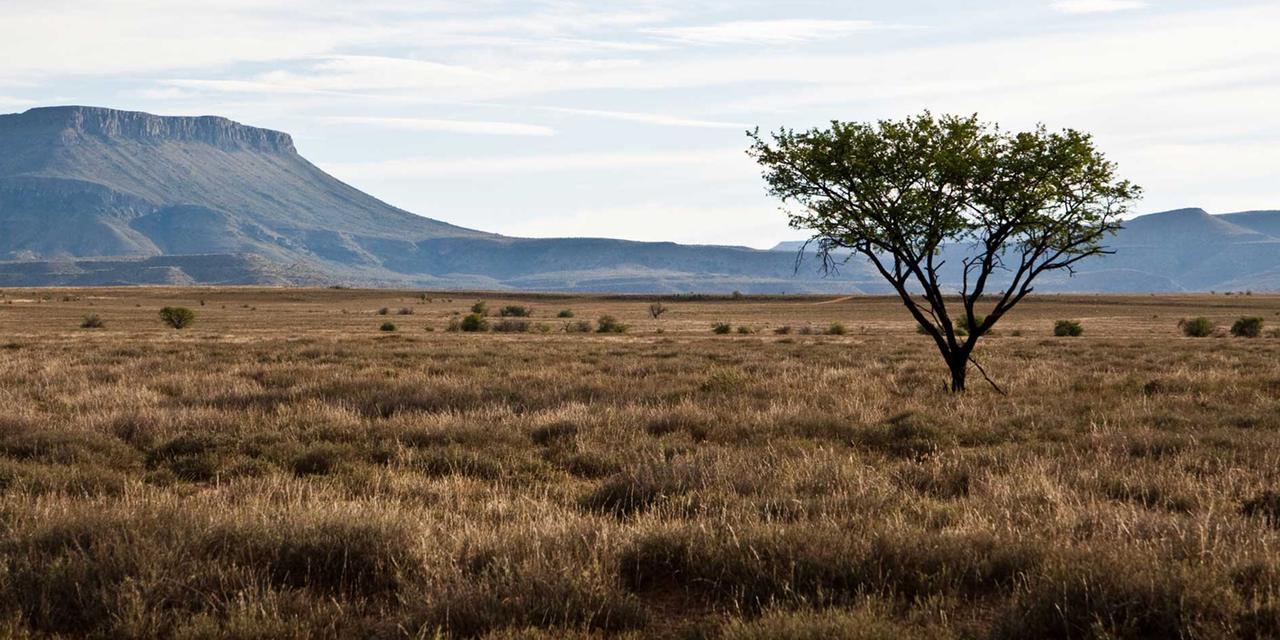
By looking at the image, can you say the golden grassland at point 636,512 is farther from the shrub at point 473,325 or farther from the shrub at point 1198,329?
the shrub at point 473,325

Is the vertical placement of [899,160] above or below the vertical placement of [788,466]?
above

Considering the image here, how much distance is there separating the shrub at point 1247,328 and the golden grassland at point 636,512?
39408 millimetres

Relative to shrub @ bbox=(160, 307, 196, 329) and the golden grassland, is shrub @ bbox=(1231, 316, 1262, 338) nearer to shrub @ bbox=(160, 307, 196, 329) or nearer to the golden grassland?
the golden grassland

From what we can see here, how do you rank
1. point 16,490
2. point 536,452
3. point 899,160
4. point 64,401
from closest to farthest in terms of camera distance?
point 16,490
point 536,452
point 64,401
point 899,160

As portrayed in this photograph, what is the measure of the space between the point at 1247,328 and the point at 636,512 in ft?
183

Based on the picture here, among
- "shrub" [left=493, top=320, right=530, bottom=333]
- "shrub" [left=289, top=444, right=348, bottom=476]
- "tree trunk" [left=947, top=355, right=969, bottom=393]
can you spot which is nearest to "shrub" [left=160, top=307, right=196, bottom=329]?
"shrub" [left=493, top=320, right=530, bottom=333]

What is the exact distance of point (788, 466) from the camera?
34.8 feet

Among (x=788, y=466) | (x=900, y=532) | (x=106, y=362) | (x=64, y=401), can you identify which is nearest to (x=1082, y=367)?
(x=788, y=466)

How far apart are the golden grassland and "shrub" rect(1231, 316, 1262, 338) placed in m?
39.4

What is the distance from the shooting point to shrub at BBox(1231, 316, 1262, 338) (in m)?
52.4

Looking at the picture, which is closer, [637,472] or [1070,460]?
[637,472]

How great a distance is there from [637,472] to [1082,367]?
2063 cm

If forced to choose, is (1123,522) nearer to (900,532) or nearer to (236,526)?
(900,532)

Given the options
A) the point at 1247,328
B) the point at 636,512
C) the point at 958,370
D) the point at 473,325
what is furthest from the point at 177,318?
the point at 1247,328
